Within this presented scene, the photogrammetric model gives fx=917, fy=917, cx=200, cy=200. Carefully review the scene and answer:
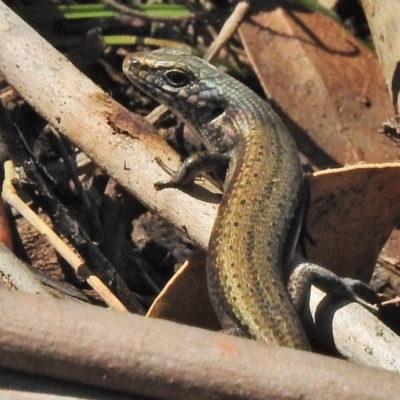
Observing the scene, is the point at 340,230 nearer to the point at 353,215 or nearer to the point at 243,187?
the point at 353,215

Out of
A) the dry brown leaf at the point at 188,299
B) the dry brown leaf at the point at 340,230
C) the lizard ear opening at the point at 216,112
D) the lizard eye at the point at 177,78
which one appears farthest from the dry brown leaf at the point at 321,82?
the dry brown leaf at the point at 188,299

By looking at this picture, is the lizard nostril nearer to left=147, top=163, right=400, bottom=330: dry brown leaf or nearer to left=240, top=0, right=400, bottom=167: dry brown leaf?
left=240, top=0, right=400, bottom=167: dry brown leaf

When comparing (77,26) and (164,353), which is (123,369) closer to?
(164,353)

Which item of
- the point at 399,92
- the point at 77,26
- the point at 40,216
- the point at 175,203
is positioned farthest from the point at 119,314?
the point at 77,26

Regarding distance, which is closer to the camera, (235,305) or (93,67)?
(235,305)

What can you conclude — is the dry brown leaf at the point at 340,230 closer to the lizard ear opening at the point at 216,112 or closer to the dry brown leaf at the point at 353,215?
the dry brown leaf at the point at 353,215

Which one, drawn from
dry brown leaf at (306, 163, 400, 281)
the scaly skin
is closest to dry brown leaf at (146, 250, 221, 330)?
the scaly skin

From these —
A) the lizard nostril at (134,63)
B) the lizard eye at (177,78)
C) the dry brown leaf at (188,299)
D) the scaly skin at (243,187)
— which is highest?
the lizard nostril at (134,63)
